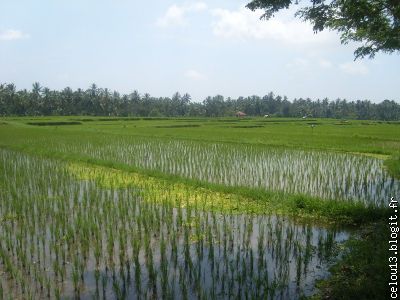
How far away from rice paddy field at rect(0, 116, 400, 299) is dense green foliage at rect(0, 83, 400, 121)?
2191 inches

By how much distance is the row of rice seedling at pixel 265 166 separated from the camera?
33.7 ft

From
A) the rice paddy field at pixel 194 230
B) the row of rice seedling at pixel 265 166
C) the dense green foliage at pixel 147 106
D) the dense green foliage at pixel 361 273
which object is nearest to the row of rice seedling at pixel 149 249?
the rice paddy field at pixel 194 230

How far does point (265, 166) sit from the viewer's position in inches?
535

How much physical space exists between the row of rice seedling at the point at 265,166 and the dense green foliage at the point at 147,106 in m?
49.3

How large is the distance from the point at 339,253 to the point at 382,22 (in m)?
8.94

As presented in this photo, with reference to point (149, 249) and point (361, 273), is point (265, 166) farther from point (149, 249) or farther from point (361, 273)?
point (361, 273)

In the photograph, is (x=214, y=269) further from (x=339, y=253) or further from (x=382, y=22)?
Answer: (x=382, y=22)

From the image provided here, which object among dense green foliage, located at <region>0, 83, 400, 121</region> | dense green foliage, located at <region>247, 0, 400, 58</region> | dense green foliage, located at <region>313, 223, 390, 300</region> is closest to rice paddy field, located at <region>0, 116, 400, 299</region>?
dense green foliage, located at <region>313, 223, 390, 300</region>

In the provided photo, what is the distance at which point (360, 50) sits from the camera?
52.0ft

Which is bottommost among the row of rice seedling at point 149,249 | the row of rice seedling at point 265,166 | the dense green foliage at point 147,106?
the row of rice seedling at point 149,249

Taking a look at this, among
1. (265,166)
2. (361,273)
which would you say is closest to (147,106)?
(265,166)

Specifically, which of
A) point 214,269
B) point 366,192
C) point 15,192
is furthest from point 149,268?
point 366,192

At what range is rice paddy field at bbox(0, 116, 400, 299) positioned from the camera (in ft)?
16.2

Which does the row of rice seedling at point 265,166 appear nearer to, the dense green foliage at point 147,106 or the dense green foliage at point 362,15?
the dense green foliage at point 362,15
